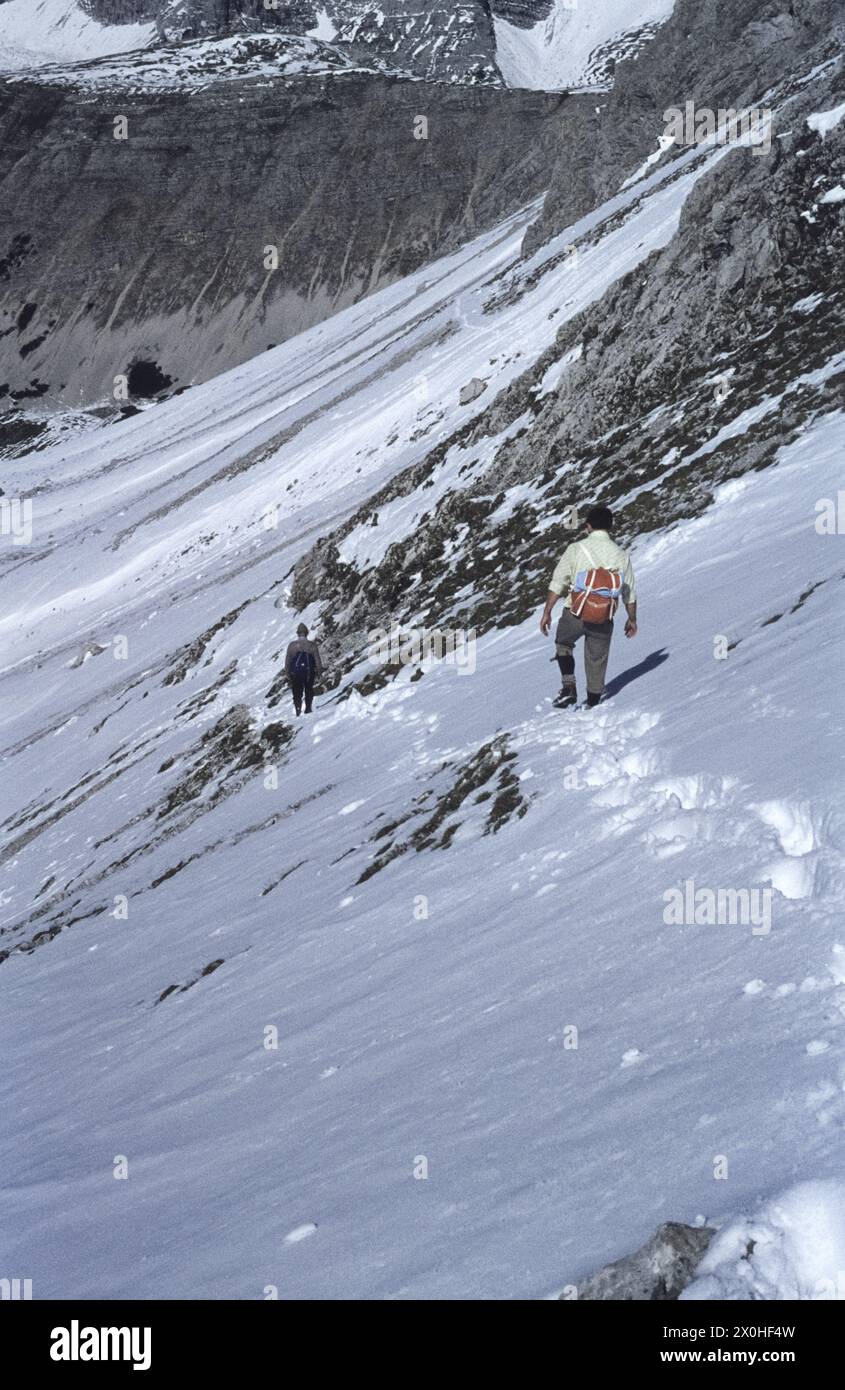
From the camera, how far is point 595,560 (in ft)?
36.9

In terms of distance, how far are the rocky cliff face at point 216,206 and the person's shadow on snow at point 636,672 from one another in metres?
128

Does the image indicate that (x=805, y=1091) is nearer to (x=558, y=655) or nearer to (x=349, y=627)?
(x=558, y=655)

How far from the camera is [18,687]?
3734 centimetres

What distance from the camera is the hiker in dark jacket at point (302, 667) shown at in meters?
19.0

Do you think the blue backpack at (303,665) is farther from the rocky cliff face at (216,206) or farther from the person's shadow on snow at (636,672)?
the rocky cliff face at (216,206)

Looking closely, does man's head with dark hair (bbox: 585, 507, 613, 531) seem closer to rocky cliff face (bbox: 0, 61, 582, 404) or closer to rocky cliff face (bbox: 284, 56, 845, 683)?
rocky cliff face (bbox: 284, 56, 845, 683)

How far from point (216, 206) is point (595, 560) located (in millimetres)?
163383

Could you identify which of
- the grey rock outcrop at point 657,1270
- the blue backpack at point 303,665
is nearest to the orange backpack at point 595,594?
the grey rock outcrop at point 657,1270

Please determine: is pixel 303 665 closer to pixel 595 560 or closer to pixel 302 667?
pixel 302 667

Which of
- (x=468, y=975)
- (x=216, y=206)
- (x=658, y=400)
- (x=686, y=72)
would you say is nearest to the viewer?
(x=468, y=975)

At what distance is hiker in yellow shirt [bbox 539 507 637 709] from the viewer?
11.2m

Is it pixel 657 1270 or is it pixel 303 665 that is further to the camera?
pixel 303 665

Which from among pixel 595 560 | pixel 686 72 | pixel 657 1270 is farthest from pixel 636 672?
pixel 686 72

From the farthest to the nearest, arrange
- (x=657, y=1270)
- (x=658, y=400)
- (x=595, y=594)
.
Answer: (x=658, y=400)
(x=595, y=594)
(x=657, y=1270)
